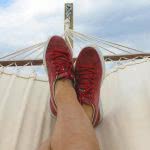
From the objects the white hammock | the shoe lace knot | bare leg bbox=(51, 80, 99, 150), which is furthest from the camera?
the shoe lace knot

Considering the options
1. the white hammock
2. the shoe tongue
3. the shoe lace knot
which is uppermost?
the shoe lace knot

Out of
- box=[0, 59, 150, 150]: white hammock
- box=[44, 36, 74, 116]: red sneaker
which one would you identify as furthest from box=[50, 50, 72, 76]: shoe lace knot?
box=[0, 59, 150, 150]: white hammock

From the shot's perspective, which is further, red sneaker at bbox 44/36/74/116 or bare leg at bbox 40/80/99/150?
red sneaker at bbox 44/36/74/116

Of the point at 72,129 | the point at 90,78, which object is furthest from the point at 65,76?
the point at 72,129

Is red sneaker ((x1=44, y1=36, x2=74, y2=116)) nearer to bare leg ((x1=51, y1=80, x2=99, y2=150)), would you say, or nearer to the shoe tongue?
the shoe tongue

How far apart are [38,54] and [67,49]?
0.46 meters

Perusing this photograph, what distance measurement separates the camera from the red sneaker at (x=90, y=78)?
959mm

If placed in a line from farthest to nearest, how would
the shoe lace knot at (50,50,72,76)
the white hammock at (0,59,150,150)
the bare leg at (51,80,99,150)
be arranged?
1. the shoe lace knot at (50,50,72,76)
2. the white hammock at (0,59,150,150)
3. the bare leg at (51,80,99,150)

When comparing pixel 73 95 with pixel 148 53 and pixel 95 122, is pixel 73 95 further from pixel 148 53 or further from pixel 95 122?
pixel 148 53

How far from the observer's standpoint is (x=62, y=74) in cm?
101

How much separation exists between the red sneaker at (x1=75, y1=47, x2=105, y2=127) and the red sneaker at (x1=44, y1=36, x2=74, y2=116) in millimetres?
33

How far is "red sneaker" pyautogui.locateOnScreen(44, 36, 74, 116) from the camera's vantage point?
1.00 meters

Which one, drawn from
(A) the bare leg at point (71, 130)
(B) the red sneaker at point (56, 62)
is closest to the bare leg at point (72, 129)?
(A) the bare leg at point (71, 130)

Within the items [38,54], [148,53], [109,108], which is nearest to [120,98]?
[109,108]
